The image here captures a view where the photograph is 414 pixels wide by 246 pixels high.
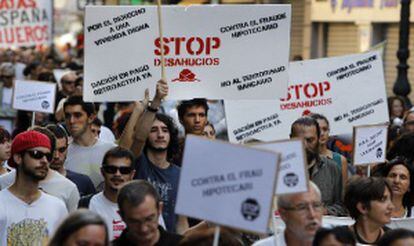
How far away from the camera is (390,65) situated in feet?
86.8

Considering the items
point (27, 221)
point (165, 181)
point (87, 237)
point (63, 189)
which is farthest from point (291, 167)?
point (63, 189)

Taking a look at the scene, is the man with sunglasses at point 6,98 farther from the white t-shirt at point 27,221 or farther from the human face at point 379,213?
the human face at point 379,213

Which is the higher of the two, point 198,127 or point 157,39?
point 157,39

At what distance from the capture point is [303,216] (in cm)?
625

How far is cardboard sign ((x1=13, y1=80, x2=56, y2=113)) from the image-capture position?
13.3 metres

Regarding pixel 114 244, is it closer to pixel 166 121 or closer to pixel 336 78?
pixel 166 121

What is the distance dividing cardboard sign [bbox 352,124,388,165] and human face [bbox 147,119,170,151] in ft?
6.05

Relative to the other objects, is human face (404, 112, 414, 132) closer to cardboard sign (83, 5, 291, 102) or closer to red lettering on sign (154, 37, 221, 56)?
cardboard sign (83, 5, 291, 102)

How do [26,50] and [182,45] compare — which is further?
[26,50]

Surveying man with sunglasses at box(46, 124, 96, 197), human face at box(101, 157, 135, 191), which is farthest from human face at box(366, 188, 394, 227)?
man with sunglasses at box(46, 124, 96, 197)

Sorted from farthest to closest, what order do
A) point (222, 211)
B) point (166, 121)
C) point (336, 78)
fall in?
point (336, 78) < point (166, 121) < point (222, 211)

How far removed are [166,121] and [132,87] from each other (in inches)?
30.1

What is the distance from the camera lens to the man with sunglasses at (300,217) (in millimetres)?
6230

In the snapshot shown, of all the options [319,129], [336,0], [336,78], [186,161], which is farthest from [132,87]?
[336,0]
